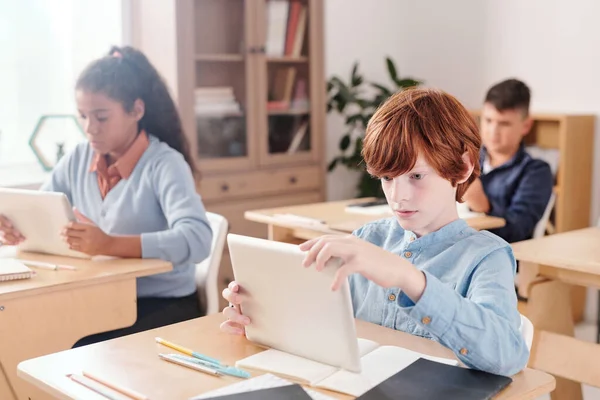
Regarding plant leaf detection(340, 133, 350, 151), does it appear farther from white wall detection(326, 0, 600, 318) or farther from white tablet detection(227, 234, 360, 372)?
white tablet detection(227, 234, 360, 372)

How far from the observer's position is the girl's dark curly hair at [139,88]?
2.41 meters

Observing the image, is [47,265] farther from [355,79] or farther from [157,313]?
[355,79]

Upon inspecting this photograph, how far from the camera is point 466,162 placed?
1.38 meters

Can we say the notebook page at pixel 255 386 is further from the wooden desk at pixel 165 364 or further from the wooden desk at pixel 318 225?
the wooden desk at pixel 318 225

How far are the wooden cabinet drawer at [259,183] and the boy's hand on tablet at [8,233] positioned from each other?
1.49 metres

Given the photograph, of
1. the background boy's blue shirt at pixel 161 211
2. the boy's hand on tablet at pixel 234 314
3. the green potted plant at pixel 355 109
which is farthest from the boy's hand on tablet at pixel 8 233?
the green potted plant at pixel 355 109

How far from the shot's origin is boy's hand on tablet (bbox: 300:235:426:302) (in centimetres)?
110

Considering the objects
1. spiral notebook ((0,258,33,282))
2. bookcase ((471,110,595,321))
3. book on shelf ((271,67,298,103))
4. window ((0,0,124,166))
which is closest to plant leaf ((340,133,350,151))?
book on shelf ((271,67,298,103))

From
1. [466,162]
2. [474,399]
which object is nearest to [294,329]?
[474,399]

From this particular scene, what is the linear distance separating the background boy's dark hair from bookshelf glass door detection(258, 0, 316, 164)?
1093 millimetres

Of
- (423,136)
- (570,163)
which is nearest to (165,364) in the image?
(423,136)

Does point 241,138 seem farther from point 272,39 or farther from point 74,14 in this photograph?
point 74,14

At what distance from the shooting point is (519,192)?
322 cm

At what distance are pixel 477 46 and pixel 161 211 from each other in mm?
2639
